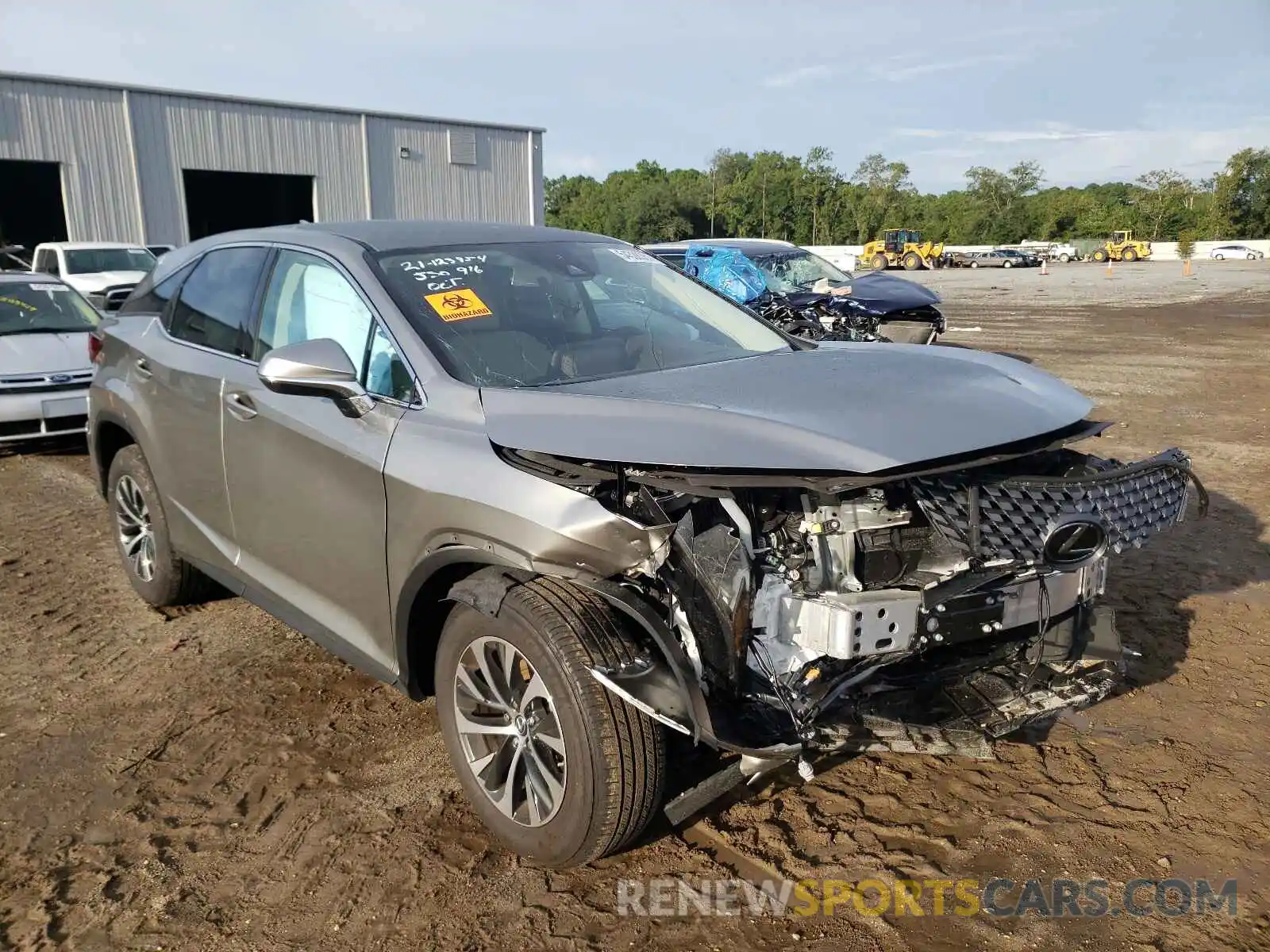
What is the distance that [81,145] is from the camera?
81.5ft

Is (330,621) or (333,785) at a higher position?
(330,621)

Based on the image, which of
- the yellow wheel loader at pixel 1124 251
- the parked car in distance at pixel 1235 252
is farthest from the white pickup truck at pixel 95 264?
the parked car in distance at pixel 1235 252

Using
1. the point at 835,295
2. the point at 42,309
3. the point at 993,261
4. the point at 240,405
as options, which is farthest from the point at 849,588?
the point at 993,261

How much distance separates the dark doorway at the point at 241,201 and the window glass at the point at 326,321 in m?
30.9

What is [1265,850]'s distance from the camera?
2.88m

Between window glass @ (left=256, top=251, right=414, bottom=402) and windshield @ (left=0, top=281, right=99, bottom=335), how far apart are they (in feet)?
21.5

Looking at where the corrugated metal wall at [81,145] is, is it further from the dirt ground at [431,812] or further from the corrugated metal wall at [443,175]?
the dirt ground at [431,812]

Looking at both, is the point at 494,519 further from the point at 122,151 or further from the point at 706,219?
the point at 706,219

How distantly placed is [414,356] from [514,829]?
1.49 m

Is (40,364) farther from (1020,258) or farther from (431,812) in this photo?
(1020,258)

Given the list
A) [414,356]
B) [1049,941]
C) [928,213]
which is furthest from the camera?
[928,213]

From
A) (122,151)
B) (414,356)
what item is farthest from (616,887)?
(122,151)

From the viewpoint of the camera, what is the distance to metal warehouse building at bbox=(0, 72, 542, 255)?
24750mm

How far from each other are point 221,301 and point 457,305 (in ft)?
4.63
